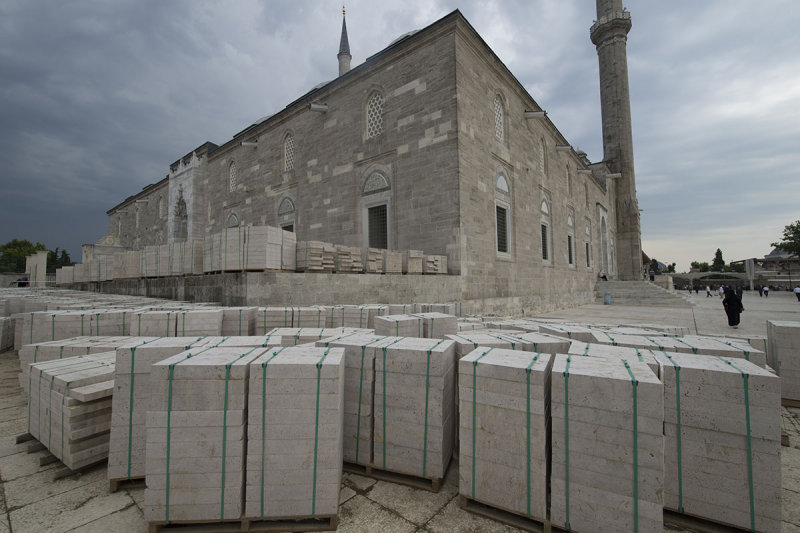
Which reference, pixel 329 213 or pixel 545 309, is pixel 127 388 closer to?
pixel 329 213

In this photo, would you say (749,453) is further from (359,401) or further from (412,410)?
(359,401)

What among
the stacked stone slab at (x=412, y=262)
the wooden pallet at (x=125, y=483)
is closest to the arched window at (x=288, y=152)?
the stacked stone slab at (x=412, y=262)

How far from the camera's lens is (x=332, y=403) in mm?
2227

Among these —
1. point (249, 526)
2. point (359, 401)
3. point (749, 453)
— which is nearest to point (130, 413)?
point (249, 526)

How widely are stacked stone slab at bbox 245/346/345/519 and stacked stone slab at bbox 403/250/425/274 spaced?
25.0 ft

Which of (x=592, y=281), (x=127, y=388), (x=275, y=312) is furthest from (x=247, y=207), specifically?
(x=592, y=281)

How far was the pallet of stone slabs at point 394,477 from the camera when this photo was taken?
253 cm

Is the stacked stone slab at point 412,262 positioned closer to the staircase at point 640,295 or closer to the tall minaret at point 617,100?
the staircase at point 640,295

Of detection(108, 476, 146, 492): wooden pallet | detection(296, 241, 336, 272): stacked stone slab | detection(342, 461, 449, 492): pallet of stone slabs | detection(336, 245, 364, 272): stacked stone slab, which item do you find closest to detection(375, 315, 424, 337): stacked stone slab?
detection(342, 461, 449, 492): pallet of stone slabs

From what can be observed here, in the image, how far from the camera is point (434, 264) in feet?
34.4

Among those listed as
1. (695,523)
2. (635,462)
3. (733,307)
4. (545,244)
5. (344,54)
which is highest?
(344,54)

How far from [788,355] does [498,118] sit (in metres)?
12.2

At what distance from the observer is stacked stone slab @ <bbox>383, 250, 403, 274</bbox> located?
9258mm

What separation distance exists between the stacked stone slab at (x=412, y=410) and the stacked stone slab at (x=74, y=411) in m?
2.16
